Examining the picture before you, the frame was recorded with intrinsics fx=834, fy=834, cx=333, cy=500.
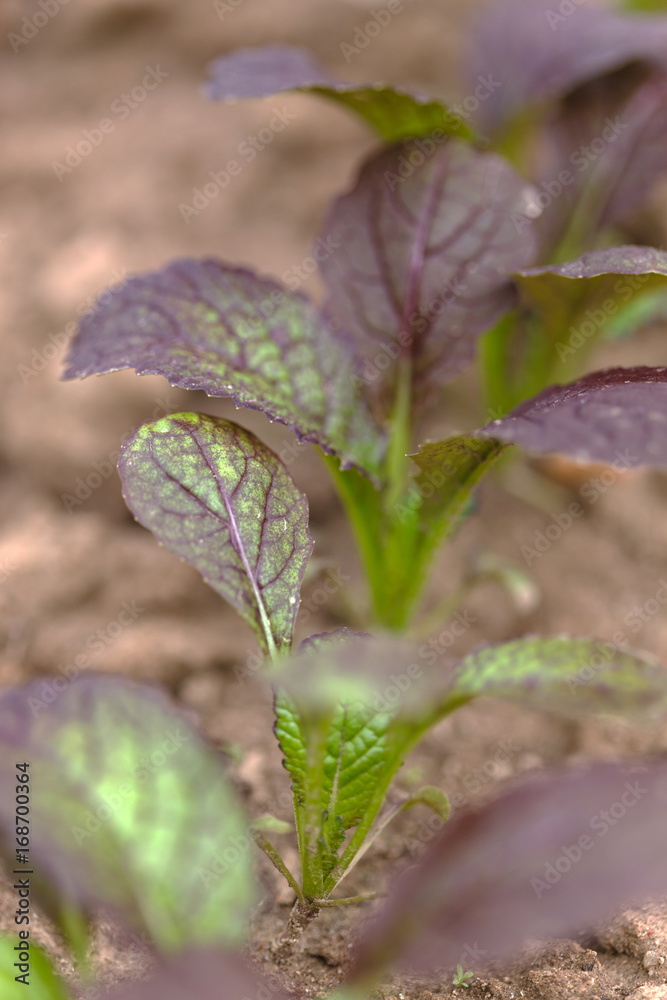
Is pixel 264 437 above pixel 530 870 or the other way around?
the other way around

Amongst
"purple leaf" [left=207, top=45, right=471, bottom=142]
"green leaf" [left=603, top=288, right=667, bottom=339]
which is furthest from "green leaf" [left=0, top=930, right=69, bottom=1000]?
"green leaf" [left=603, top=288, right=667, bottom=339]

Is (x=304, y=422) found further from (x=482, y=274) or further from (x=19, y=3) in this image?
(x=19, y=3)

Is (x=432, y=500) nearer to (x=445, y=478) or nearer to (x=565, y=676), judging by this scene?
(x=445, y=478)

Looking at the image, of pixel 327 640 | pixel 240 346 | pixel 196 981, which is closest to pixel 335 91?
pixel 240 346

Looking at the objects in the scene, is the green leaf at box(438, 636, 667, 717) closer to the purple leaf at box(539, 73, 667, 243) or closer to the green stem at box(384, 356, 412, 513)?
the green stem at box(384, 356, 412, 513)

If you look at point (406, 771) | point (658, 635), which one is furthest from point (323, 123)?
point (406, 771)

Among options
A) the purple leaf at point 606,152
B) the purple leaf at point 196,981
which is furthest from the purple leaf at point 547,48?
the purple leaf at point 196,981

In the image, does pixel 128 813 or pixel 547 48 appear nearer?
pixel 128 813
